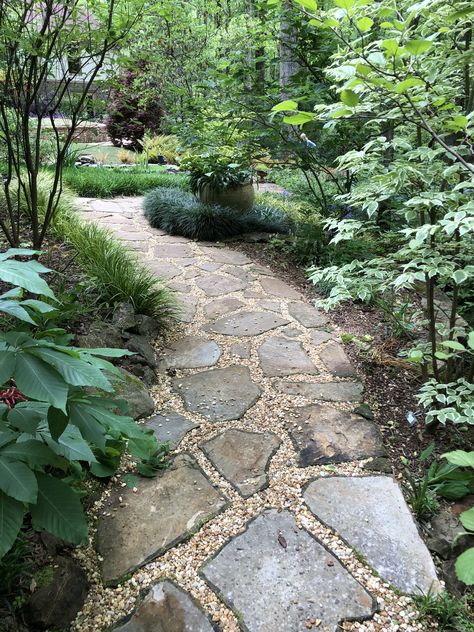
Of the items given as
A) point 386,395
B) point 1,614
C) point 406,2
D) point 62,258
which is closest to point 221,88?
point 62,258

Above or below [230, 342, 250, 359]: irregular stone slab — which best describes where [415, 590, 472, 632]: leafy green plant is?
below

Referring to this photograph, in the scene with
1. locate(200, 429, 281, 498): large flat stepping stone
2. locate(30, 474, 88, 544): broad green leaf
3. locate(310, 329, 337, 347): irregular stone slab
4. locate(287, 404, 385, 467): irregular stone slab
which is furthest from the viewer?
locate(310, 329, 337, 347): irregular stone slab

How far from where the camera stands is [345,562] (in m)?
1.31

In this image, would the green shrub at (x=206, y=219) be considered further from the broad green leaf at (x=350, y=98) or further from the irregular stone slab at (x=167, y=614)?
the irregular stone slab at (x=167, y=614)

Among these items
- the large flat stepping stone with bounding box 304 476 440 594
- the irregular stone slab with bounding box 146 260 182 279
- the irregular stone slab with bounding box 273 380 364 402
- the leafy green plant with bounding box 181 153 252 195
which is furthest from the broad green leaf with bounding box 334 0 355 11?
the leafy green plant with bounding box 181 153 252 195

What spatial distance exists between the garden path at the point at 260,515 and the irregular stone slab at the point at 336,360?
0.04 feet

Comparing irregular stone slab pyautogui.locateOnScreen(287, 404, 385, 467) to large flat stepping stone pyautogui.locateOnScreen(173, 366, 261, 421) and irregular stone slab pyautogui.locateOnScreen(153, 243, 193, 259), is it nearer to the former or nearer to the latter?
large flat stepping stone pyautogui.locateOnScreen(173, 366, 261, 421)

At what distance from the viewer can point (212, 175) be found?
4961mm

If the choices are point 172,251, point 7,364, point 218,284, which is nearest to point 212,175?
point 172,251

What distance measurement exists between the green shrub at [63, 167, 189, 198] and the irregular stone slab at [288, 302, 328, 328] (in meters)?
3.64

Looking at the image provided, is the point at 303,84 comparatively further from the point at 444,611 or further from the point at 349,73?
the point at 444,611

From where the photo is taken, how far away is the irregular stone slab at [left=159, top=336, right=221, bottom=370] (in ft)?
7.93

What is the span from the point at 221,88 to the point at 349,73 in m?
3.31

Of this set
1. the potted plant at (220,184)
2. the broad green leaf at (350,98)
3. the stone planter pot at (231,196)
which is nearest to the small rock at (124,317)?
the broad green leaf at (350,98)
